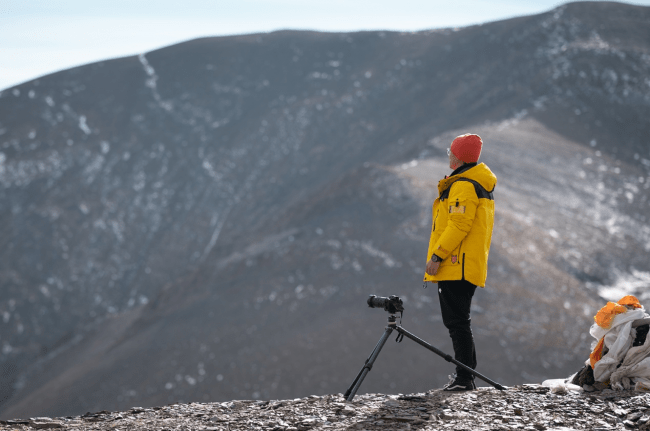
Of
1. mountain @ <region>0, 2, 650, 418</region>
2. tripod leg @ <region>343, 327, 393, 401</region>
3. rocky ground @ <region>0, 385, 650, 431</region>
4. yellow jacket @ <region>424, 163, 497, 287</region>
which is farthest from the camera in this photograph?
mountain @ <region>0, 2, 650, 418</region>

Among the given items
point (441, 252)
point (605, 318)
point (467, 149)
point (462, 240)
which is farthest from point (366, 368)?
point (605, 318)

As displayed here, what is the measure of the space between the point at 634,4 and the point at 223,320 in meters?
49.6

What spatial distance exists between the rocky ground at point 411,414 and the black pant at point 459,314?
320 mm

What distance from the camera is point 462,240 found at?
15.9 feet

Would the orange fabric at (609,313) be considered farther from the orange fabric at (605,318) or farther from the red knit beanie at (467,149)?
the red knit beanie at (467,149)

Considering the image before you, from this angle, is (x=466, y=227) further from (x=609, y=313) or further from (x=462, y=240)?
(x=609, y=313)

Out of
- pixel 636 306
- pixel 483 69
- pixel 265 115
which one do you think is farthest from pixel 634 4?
pixel 636 306

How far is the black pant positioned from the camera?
16.0 ft

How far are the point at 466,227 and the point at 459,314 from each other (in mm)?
745

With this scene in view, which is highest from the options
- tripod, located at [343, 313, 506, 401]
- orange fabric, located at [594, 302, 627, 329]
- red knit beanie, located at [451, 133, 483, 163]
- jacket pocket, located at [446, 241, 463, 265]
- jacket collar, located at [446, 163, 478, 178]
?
red knit beanie, located at [451, 133, 483, 163]

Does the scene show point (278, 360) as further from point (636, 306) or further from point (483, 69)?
point (483, 69)

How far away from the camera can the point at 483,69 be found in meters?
51.4

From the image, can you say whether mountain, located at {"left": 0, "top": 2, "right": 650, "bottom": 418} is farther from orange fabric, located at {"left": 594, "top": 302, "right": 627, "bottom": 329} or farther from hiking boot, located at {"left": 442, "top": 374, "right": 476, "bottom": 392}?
orange fabric, located at {"left": 594, "top": 302, "right": 627, "bottom": 329}

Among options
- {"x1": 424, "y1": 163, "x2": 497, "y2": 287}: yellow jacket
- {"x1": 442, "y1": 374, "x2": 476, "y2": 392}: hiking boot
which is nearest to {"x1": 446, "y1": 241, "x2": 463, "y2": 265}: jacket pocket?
{"x1": 424, "y1": 163, "x2": 497, "y2": 287}: yellow jacket
